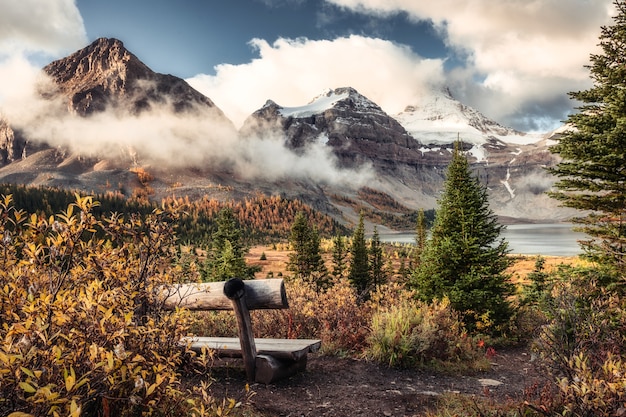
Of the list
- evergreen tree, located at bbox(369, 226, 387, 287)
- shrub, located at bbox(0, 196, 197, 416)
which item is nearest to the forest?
shrub, located at bbox(0, 196, 197, 416)

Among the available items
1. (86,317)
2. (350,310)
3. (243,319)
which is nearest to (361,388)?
(243,319)

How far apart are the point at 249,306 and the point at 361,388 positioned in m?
2.38

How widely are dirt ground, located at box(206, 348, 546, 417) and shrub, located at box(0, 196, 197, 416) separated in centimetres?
202

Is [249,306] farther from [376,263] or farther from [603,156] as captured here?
[376,263]

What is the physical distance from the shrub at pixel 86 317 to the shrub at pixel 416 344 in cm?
489

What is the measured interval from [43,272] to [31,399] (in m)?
2.07

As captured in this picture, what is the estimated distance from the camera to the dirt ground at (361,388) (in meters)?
5.61

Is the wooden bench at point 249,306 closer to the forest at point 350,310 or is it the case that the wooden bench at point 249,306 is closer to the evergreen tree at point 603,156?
the forest at point 350,310

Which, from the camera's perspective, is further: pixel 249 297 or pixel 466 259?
pixel 466 259

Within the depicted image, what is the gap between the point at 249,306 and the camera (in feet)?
20.6

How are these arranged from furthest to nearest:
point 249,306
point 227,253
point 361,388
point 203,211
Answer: point 203,211
point 227,253
point 361,388
point 249,306

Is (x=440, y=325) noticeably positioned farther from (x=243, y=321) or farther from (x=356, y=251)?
(x=356, y=251)

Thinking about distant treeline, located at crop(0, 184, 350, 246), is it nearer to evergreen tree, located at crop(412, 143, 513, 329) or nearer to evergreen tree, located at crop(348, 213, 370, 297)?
evergreen tree, located at crop(348, 213, 370, 297)

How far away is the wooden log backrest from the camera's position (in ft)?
20.0
